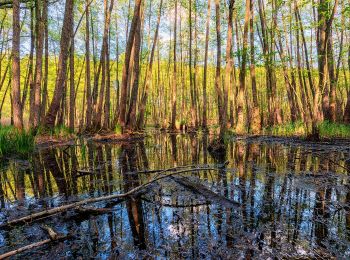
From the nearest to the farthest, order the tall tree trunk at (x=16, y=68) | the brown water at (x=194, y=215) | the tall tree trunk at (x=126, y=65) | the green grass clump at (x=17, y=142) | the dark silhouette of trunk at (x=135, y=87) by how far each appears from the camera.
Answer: the brown water at (x=194, y=215) < the green grass clump at (x=17, y=142) < the tall tree trunk at (x=16, y=68) < the tall tree trunk at (x=126, y=65) < the dark silhouette of trunk at (x=135, y=87)

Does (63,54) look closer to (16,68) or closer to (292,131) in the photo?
(16,68)

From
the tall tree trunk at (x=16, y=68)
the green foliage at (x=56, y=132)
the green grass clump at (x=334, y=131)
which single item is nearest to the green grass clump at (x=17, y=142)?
the tall tree trunk at (x=16, y=68)

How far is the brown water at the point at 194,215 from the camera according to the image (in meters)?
2.02

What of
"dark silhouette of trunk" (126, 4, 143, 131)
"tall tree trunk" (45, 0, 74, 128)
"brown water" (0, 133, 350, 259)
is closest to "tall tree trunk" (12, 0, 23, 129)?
"tall tree trunk" (45, 0, 74, 128)

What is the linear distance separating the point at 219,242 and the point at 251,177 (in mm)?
2356

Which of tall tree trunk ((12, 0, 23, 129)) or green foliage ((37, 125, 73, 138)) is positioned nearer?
tall tree trunk ((12, 0, 23, 129))

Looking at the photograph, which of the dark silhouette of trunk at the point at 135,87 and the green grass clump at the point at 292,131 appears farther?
the dark silhouette of trunk at the point at 135,87

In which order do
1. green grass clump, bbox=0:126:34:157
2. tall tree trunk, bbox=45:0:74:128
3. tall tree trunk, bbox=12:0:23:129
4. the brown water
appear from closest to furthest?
the brown water, green grass clump, bbox=0:126:34:157, tall tree trunk, bbox=12:0:23:129, tall tree trunk, bbox=45:0:74:128

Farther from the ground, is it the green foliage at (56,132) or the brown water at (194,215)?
the green foliage at (56,132)

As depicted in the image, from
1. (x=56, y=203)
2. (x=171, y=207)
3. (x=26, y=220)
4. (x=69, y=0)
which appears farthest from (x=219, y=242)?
(x=69, y=0)

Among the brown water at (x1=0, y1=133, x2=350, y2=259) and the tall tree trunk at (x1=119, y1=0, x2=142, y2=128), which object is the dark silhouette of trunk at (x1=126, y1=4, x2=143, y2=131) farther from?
the brown water at (x1=0, y1=133, x2=350, y2=259)

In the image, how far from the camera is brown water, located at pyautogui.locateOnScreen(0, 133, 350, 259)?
2016 mm

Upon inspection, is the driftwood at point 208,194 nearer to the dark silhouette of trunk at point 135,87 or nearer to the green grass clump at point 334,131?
the green grass clump at point 334,131

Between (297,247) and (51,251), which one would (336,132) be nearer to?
(297,247)
